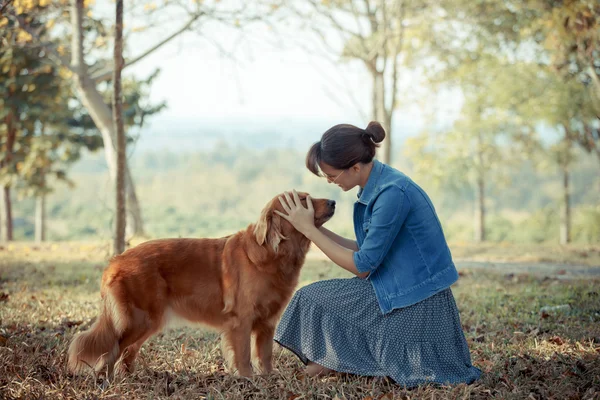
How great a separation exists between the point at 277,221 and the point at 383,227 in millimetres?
796

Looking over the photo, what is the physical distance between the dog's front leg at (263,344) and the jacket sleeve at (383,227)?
96 centimetres

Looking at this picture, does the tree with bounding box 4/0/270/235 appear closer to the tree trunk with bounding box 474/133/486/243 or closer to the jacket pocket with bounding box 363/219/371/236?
the jacket pocket with bounding box 363/219/371/236

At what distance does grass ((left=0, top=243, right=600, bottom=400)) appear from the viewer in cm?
335

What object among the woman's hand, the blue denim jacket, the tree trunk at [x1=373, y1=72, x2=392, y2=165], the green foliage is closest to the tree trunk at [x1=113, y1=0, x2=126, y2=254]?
the woman's hand

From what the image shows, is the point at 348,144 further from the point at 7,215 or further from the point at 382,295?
the point at 7,215

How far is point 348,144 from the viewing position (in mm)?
3461

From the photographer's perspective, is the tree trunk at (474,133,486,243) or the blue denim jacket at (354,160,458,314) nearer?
the blue denim jacket at (354,160,458,314)

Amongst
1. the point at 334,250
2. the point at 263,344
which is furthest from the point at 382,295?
the point at 263,344

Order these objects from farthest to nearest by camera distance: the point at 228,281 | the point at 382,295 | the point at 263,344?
the point at 263,344 → the point at 228,281 → the point at 382,295

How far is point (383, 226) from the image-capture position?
3.34m

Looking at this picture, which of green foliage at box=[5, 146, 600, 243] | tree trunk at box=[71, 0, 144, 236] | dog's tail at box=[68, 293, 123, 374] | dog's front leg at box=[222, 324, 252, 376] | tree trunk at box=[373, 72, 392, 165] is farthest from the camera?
green foliage at box=[5, 146, 600, 243]

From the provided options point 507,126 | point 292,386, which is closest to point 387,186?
point 292,386

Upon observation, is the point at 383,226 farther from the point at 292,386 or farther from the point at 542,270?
the point at 542,270

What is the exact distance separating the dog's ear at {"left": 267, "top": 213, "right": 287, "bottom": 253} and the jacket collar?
58cm
